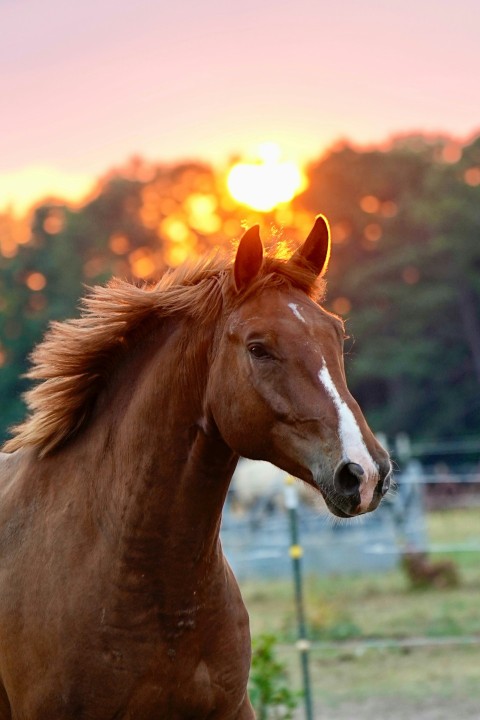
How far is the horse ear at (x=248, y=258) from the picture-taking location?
336 cm

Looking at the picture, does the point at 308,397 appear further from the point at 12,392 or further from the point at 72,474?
the point at 12,392

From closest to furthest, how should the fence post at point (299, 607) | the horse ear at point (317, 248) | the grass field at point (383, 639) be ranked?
the horse ear at point (317, 248) < the fence post at point (299, 607) < the grass field at point (383, 639)

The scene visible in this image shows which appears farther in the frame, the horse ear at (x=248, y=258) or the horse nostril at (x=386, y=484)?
the horse ear at (x=248, y=258)

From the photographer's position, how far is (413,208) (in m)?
36.2

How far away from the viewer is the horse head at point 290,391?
116 inches

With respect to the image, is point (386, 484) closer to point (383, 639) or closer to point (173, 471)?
point (173, 471)

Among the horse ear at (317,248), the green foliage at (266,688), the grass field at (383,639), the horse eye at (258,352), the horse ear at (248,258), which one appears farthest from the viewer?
the grass field at (383,639)

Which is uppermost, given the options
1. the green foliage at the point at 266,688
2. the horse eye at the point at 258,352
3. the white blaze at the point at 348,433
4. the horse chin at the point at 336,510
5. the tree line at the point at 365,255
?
the tree line at the point at 365,255

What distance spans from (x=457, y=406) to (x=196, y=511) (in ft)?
99.6

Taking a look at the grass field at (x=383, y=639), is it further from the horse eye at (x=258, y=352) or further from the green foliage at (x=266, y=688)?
the horse eye at (x=258, y=352)

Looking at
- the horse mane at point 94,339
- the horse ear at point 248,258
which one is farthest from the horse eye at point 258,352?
the horse mane at point 94,339

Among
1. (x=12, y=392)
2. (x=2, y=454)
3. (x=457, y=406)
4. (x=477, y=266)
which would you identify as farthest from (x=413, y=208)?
(x=2, y=454)

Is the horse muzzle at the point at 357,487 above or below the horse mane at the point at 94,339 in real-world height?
below

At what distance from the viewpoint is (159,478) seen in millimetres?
3459
